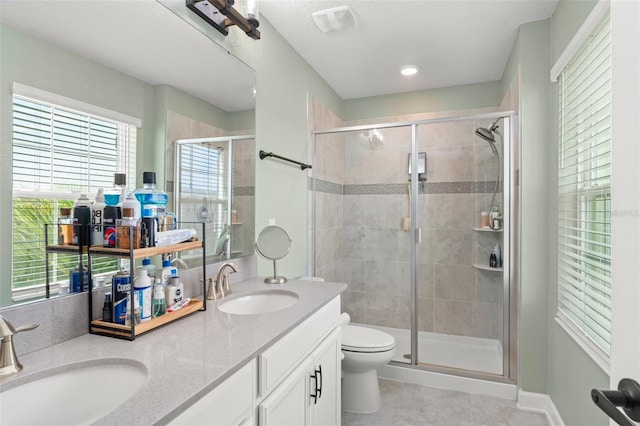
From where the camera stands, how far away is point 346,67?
2.82m

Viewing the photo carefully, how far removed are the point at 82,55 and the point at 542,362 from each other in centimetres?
Answer: 278

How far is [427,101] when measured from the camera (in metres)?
3.34

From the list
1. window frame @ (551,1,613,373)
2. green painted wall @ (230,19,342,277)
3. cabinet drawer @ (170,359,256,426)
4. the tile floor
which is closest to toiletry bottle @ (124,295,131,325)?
cabinet drawer @ (170,359,256,426)

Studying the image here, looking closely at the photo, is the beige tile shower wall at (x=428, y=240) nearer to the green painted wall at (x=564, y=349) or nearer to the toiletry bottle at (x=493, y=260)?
the toiletry bottle at (x=493, y=260)

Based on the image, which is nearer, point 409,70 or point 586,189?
point 586,189

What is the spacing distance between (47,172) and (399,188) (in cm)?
224

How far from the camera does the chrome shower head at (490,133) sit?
2.39m

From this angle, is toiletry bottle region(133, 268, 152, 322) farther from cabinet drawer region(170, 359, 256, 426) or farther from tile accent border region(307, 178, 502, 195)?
tile accent border region(307, 178, 502, 195)

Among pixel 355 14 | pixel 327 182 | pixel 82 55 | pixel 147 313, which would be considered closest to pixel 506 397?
pixel 327 182

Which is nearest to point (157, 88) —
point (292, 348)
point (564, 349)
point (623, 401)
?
point (292, 348)

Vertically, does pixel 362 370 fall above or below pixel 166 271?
below

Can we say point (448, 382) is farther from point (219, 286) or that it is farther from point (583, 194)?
point (219, 286)

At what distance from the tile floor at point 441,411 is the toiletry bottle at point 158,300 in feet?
4.61

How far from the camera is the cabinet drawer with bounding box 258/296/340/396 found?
1069mm
